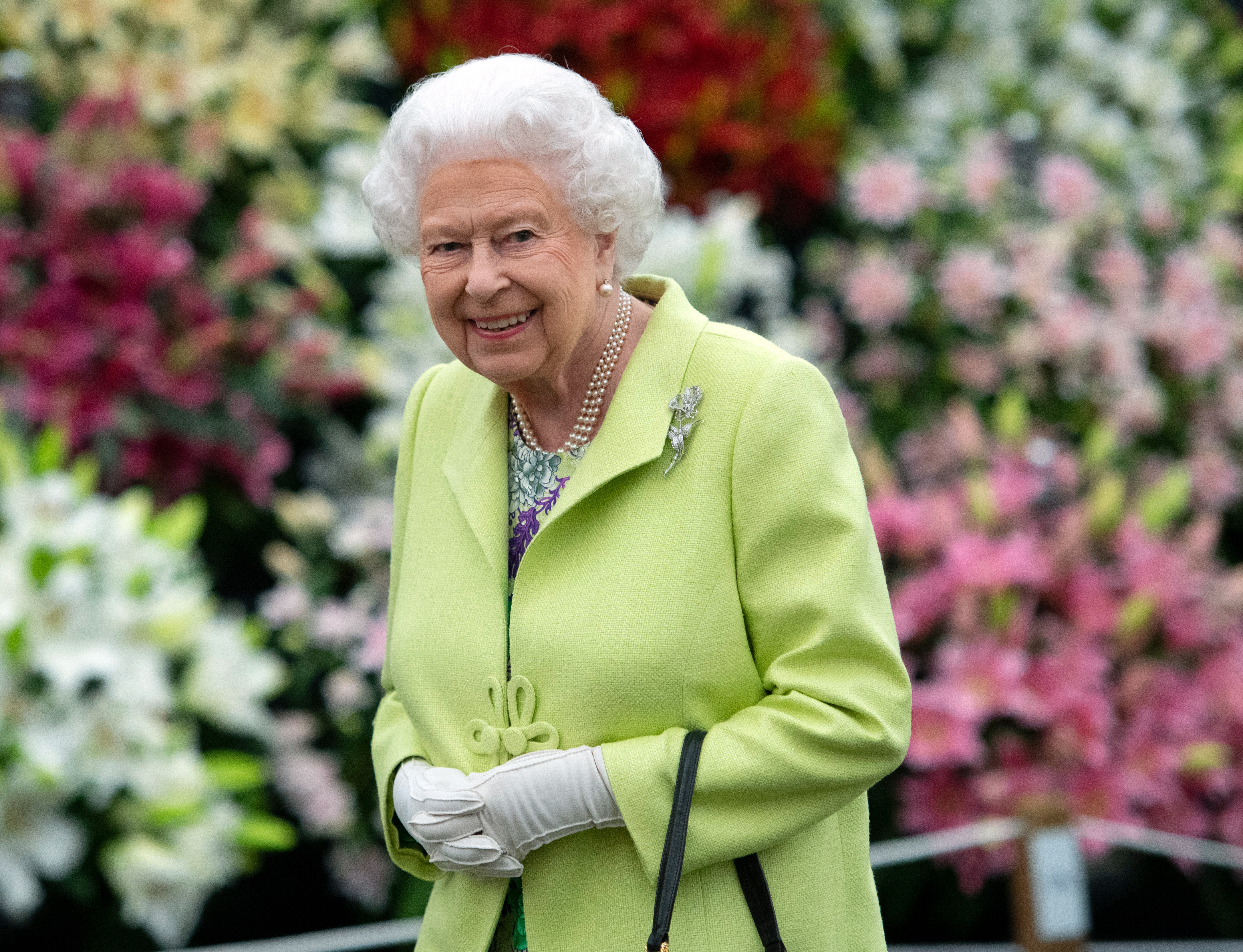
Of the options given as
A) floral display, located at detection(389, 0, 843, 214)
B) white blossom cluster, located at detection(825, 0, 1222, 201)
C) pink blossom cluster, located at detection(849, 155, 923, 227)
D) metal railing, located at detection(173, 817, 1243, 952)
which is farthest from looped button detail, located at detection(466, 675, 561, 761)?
white blossom cluster, located at detection(825, 0, 1222, 201)

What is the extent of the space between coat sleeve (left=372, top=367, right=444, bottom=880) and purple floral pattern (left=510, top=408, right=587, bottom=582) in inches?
7.6

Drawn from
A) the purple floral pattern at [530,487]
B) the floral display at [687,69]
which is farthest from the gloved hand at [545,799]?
the floral display at [687,69]

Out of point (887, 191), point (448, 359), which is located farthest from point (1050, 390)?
point (448, 359)

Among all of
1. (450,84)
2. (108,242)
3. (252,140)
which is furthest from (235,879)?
(450,84)

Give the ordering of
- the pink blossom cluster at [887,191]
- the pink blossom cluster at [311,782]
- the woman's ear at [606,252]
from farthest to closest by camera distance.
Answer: the pink blossom cluster at [887,191]
the pink blossom cluster at [311,782]
the woman's ear at [606,252]

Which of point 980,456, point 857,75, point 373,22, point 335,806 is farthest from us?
point 857,75

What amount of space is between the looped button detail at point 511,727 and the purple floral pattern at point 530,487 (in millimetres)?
131

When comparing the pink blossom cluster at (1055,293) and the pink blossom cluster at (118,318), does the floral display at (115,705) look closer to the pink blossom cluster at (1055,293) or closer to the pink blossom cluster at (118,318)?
the pink blossom cluster at (118,318)

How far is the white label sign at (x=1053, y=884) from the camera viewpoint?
8.97ft

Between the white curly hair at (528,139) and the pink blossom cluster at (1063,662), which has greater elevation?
the white curly hair at (528,139)

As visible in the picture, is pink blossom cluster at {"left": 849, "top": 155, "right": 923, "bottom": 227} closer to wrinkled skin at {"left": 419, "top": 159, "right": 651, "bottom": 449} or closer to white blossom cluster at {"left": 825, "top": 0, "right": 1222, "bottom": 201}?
white blossom cluster at {"left": 825, "top": 0, "right": 1222, "bottom": 201}

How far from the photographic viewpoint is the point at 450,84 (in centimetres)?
144

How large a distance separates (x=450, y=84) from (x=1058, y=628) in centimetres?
229

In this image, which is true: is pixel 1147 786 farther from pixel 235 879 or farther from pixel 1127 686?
pixel 235 879
